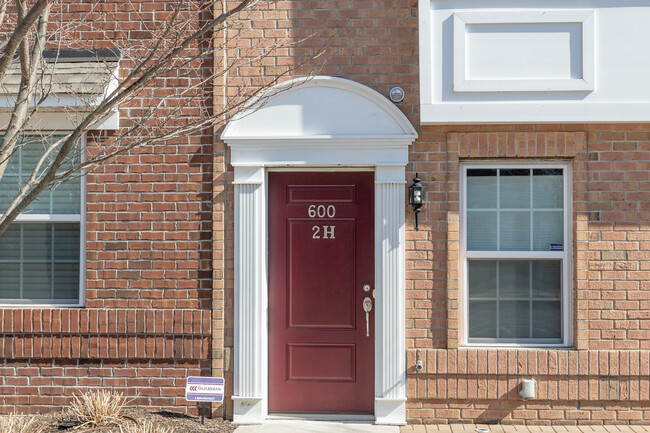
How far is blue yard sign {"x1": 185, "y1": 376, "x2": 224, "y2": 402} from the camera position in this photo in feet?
20.8

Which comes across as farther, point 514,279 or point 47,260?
point 47,260

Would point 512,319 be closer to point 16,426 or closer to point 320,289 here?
point 320,289

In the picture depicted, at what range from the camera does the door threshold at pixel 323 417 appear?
671cm

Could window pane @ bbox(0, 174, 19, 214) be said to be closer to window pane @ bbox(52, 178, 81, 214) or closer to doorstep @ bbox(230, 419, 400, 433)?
window pane @ bbox(52, 178, 81, 214)

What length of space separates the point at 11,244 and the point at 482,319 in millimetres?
4579

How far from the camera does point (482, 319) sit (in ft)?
22.3

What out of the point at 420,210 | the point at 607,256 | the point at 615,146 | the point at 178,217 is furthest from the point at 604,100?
the point at 178,217

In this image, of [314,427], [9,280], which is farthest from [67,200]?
[314,427]

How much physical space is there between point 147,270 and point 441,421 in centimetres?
306

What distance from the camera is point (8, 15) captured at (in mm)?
6871

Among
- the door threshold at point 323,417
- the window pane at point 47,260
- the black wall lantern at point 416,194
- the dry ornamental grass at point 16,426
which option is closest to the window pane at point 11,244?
the window pane at point 47,260

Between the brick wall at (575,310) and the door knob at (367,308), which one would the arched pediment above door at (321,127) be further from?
the door knob at (367,308)

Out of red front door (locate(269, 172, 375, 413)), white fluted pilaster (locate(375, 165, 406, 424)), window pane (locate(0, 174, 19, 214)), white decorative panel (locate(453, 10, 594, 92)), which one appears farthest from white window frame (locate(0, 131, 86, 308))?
white decorative panel (locate(453, 10, 594, 92))

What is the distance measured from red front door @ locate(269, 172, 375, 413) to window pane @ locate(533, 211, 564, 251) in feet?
4.98
